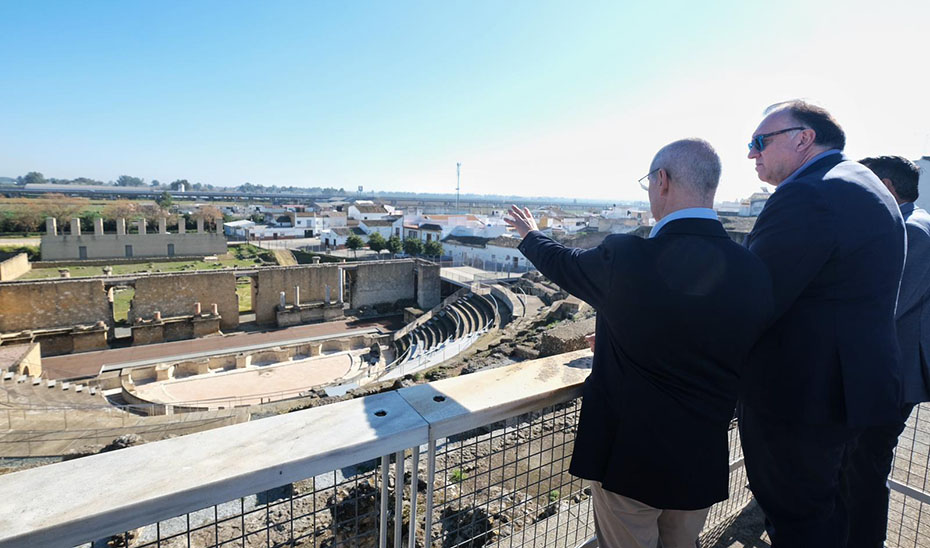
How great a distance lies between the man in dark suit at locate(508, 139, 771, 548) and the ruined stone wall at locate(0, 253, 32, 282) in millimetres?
34692

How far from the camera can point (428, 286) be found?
2672 centimetres

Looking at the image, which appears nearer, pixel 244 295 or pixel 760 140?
pixel 760 140

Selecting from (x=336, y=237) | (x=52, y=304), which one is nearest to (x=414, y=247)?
(x=336, y=237)

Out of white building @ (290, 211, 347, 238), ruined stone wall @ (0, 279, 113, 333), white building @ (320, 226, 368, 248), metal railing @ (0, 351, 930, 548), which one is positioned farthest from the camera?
white building @ (290, 211, 347, 238)

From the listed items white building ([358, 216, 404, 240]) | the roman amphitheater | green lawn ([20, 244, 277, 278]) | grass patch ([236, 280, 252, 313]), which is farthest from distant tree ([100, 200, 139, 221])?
the roman amphitheater

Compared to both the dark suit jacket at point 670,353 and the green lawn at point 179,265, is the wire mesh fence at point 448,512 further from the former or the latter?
the green lawn at point 179,265

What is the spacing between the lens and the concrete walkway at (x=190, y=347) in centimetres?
1680

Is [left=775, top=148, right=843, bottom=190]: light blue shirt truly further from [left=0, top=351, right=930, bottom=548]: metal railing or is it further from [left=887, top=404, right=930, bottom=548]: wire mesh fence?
[left=887, top=404, right=930, bottom=548]: wire mesh fence

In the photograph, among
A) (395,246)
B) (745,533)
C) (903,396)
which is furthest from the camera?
(395,246)

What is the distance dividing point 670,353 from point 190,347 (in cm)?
2148

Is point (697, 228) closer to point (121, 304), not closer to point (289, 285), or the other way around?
point (289, 285)

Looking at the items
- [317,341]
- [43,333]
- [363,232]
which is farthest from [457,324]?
[363,232]

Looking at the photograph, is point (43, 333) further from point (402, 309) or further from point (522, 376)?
point (522, 376)

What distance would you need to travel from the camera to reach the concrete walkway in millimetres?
16797
